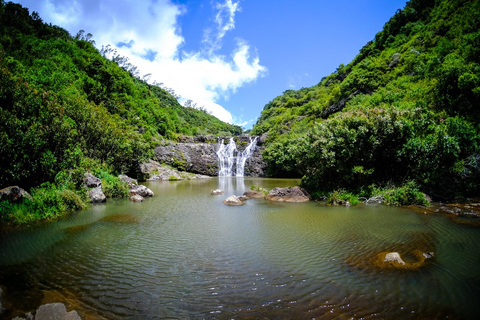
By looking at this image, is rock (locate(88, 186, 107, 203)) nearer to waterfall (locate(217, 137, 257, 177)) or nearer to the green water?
the green water

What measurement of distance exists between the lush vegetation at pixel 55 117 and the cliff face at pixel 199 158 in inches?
158

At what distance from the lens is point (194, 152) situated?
5441cm

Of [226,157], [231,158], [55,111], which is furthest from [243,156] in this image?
[55,111]

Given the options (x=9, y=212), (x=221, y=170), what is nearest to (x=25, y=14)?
(x=221, y=170)

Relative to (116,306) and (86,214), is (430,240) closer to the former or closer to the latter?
(116,306)

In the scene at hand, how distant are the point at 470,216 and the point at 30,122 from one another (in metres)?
24.6

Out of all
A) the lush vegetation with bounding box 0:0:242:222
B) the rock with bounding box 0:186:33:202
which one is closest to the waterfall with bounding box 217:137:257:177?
the lush vegetation with bounding box 0:0:242:222

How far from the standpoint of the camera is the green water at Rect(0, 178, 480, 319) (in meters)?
4.67

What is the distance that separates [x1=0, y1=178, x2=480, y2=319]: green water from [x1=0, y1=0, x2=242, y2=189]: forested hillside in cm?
459

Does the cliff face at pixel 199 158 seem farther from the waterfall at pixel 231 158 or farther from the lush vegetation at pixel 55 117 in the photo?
the lush vegetation at pixel 55 117

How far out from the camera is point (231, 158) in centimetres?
5606

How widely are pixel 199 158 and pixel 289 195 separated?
37630mm

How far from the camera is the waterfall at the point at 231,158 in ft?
180

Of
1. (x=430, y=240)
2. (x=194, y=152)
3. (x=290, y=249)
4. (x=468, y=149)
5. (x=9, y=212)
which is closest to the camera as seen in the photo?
(x=290, y=249)
